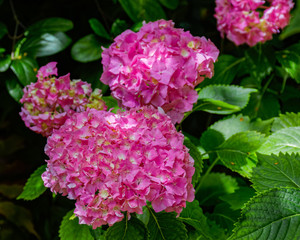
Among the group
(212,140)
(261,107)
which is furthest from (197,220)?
(261,107)

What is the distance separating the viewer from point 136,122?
767mm

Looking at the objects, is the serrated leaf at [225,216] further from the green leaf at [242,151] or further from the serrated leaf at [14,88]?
the serrated leaf at [14,88]

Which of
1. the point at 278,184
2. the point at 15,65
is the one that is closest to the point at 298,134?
the point at 278,184

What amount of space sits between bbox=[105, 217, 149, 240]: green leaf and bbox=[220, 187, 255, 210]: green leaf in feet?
1.24

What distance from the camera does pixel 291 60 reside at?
1.36 meters

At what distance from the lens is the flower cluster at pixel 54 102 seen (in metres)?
0.97

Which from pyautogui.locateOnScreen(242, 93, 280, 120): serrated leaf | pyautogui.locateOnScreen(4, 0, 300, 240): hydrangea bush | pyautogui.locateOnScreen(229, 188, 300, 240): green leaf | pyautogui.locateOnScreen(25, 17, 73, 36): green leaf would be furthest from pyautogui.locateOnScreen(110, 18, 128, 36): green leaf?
pyautogui.locateOnScreen(229, 188, 300, 240): green leaf

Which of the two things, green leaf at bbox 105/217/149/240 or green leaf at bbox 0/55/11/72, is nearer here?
green leaf at bbox 105/217/149/240

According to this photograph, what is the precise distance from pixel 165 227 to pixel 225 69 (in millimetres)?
773

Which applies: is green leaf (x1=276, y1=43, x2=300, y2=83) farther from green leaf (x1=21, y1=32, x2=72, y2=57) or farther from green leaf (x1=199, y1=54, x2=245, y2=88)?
green leaf (x1=21, y1=32, x2=72, y2=57)

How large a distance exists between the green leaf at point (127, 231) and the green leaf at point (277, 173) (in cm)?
26

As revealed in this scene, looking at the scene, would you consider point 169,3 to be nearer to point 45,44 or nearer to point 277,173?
point 45,44

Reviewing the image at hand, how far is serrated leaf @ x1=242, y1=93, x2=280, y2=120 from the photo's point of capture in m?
1.38

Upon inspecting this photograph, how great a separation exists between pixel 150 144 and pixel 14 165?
1059 millimetres
